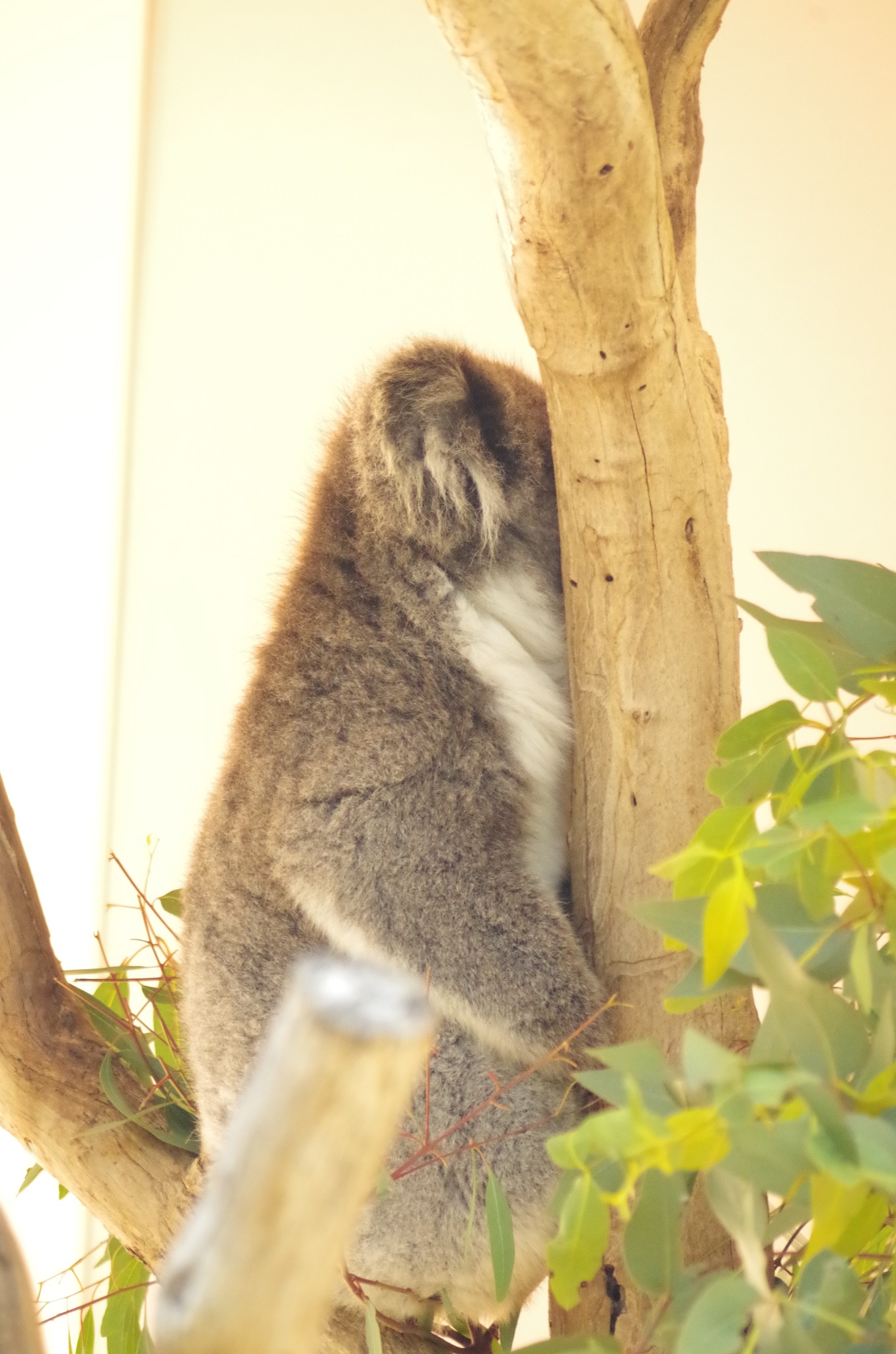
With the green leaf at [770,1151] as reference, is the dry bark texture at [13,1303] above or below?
below

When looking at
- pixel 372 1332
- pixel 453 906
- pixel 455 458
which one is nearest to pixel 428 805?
pixel 453 906

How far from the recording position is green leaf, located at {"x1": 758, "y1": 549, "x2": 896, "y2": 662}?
2.64 ft

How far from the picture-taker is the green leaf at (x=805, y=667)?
0.72m

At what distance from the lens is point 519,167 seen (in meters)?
0.87

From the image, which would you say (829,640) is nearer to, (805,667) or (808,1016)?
(805,667)

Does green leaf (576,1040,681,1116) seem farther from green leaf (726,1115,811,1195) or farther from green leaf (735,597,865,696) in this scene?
green leaf (735,597,865,696)

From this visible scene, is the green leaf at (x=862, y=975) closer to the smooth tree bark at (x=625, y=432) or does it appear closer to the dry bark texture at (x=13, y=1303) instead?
the dry bark texture at (x=13, y=1303)

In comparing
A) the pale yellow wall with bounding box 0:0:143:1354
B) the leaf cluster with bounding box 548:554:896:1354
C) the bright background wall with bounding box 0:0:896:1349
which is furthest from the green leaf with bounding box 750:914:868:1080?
the pale yellow wall with bounding box 0:0:143:1354

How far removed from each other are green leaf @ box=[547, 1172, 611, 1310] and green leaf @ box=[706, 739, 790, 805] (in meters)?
0.24

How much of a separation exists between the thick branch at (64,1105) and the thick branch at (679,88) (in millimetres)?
922

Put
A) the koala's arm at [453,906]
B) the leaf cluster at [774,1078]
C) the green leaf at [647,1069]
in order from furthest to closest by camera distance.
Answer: the koala's arm at [453,906] < the green leaf at [647,1069] < the leaf cluster at [774,1078]

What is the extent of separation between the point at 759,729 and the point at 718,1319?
328 mm

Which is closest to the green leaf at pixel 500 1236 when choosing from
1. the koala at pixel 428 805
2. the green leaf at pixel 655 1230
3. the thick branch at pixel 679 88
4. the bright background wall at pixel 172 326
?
the koala at pixel 428 805

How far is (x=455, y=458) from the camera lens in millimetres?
1251
